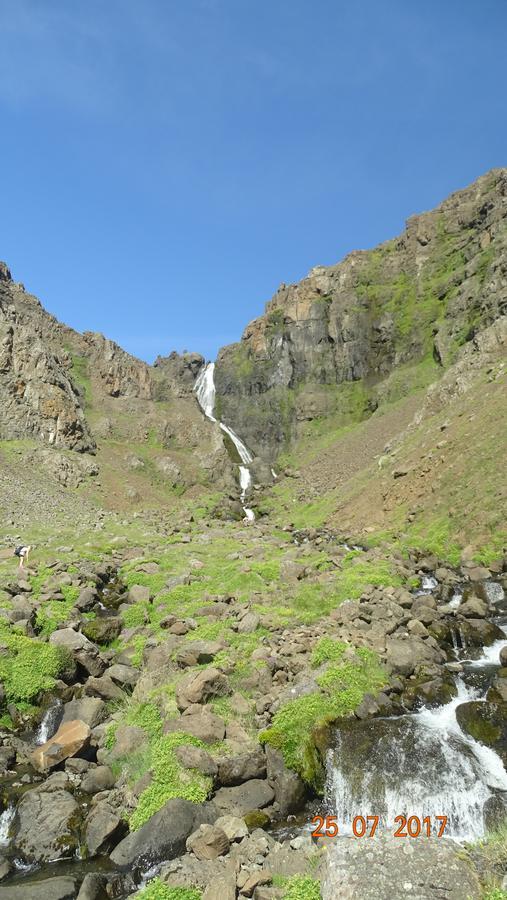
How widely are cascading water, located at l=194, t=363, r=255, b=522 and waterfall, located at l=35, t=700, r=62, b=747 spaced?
4111cm

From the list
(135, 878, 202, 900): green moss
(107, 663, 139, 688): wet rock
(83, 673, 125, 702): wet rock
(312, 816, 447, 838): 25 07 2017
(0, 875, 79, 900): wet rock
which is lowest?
(0, 875, 79, 900): wet rock

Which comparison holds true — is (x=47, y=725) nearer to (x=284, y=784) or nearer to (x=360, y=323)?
(x=284, y=784)

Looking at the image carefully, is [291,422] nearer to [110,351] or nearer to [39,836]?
[110,351]

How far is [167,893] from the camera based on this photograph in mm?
9070

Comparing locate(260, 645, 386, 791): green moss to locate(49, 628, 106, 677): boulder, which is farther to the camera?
locate(49, 628, 106, 677): boulder

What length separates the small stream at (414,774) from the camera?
1177 cm

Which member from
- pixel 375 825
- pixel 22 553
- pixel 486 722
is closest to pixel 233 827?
Answer: pixel 375 825

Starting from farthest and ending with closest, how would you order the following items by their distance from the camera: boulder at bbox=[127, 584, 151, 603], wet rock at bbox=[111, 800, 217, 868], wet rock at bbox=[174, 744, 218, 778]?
boulder at bbox=[127, 584, 151, 603], wet rock at bbox=[174, 744, 218, 778], wet rock at bbox=[111, 800, 217, 868]

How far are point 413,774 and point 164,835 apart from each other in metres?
5.90

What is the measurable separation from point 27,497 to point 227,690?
38526 millimetres

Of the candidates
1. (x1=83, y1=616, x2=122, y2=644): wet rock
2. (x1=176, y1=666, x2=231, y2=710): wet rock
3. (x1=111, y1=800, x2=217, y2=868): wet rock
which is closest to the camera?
(x1=111, y1=800, x2=217, y2=868): wet rock

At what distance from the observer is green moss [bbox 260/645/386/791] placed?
12.8 m

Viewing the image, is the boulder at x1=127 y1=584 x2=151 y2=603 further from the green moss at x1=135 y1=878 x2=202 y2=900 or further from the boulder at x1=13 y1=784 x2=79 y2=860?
the green moss at x1=135 y1=878 x2=202 y2=900

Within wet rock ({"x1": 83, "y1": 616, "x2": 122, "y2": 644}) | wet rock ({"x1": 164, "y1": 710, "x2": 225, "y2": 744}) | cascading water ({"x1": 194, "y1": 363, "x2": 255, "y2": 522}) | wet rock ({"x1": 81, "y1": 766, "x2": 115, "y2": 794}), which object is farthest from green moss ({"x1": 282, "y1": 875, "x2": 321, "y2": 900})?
cascading water ({"x1": 194, "y1": 363, "x2": 255, "y2": 522})
